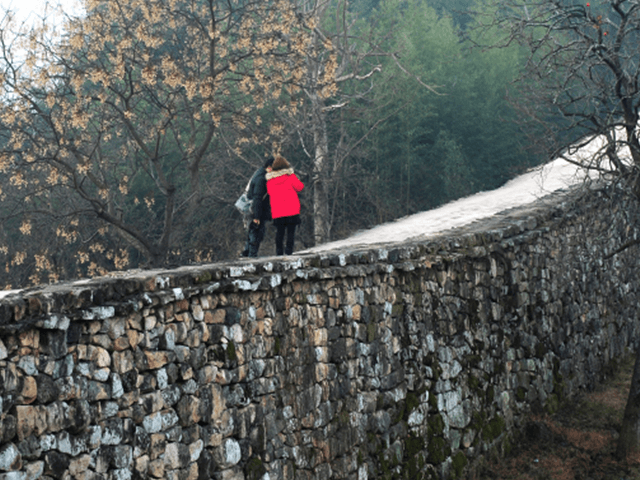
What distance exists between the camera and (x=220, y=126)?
19453 mm

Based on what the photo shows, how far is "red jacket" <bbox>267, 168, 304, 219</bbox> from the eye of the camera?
8.20 meters

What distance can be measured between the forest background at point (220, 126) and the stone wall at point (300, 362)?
2.60 metres

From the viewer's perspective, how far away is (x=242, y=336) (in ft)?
16.8

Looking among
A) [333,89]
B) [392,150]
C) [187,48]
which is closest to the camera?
[333,89]

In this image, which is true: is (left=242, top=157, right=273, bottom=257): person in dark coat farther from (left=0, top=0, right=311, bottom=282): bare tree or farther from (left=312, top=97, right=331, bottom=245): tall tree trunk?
(left=312, top=97, right=331, bottom=245): tall tree trunk

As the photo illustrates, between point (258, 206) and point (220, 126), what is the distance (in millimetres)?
11553

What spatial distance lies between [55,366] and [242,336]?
1.63 metres

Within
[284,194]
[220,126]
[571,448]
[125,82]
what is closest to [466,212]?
[571,448]

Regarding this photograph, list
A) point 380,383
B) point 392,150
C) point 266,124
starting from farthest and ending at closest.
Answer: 1. point 392,150
2. point 266,124
3. point 380,383

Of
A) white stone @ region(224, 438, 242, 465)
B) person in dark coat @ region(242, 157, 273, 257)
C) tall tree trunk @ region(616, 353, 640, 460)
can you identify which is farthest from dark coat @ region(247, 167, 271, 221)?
tall tree trunk @ region(616, 353, 640, 460)

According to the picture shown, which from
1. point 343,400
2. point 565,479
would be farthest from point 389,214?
point 343,400

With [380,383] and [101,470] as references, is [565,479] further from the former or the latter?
[101,470]

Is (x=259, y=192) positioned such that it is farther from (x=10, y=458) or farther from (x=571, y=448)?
(x=10, y=458)

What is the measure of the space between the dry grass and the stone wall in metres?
0.26
